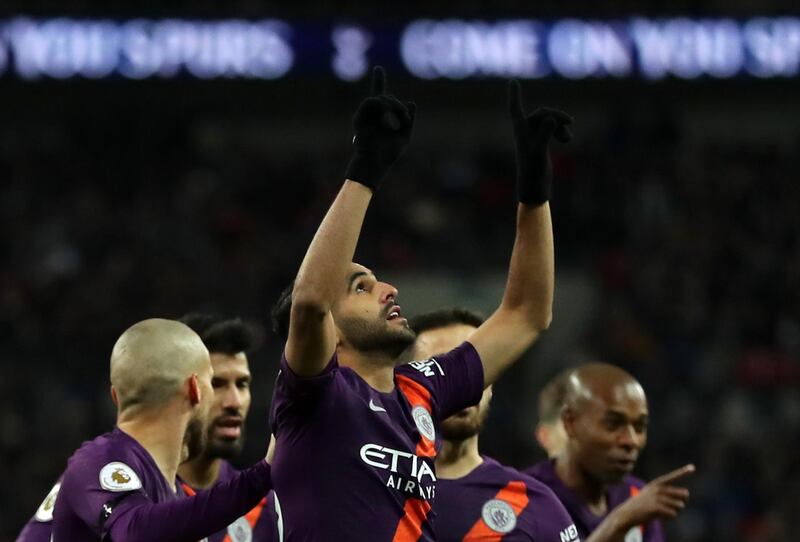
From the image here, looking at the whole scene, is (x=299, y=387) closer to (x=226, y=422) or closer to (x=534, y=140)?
(x=534, y=140)

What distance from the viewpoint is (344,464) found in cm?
386

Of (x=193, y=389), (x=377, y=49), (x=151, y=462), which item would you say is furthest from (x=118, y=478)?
(x=377, y=49)

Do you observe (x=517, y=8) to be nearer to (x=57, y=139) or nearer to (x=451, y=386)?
(x=57, y=139)

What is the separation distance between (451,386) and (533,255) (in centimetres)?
52

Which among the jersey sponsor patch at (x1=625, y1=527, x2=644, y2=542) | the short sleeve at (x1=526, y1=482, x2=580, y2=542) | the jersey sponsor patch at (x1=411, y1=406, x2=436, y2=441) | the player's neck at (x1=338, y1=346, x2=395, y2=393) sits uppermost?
the player's neck at (x1=338, y1=346, x2=395, y2=393)

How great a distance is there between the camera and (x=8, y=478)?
12828 millimetres

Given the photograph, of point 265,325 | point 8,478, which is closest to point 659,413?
point 265,325

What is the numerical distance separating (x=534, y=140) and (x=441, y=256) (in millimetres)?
11366

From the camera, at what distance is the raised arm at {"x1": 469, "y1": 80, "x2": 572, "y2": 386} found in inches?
175

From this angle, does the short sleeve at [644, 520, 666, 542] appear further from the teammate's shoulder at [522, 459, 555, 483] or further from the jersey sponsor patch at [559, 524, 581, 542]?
the jersey sponsor patch at [559, 524, 581, 542]

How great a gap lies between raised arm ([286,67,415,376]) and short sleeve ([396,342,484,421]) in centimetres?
61

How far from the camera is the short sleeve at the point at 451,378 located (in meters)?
4.33

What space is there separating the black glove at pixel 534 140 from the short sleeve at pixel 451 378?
55 centimetres

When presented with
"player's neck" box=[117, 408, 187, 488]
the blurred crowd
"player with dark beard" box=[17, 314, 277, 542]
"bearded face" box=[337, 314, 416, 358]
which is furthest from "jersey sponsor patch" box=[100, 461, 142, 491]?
the blurred crowd
